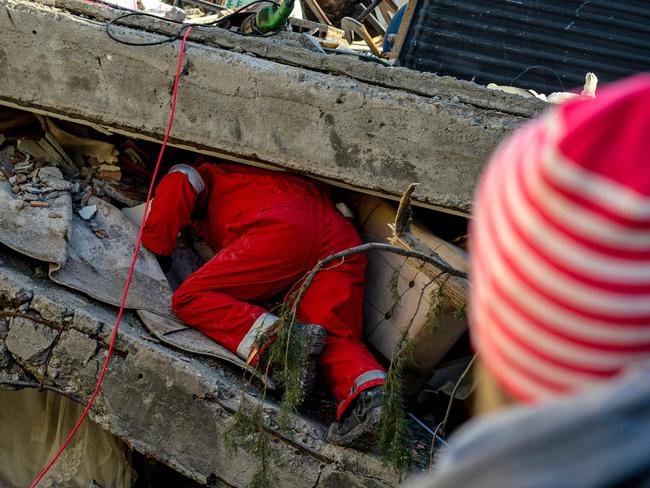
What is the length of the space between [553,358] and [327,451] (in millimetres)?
2820

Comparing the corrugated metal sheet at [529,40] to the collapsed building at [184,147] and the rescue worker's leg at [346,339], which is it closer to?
the collapsed building at [184,147]

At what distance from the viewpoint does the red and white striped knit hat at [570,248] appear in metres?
0.99

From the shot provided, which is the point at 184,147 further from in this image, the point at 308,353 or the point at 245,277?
the point at 308,353

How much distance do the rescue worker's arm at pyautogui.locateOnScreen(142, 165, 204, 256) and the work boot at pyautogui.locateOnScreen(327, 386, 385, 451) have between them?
1411 millimetres

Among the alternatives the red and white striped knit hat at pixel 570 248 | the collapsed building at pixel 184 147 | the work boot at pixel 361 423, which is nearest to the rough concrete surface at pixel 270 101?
the collapsed building at pixel 184 147

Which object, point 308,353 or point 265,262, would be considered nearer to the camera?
point 308,353

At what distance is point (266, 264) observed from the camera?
4.23 m

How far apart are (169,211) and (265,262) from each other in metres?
0.64

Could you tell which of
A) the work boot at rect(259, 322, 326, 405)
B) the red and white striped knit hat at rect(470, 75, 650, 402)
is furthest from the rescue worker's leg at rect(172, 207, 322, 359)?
the red and white striped knit hat at rect(470, 75, 650, 402)

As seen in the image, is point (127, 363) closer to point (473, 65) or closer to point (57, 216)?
point (57, 216)

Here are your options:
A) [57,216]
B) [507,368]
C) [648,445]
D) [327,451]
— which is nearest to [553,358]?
[507,368]

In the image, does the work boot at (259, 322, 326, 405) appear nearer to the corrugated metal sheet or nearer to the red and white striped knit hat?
the corrugated metal sheet

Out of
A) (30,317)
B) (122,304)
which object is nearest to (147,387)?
(122,304)

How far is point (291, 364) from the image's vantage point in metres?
3.67
